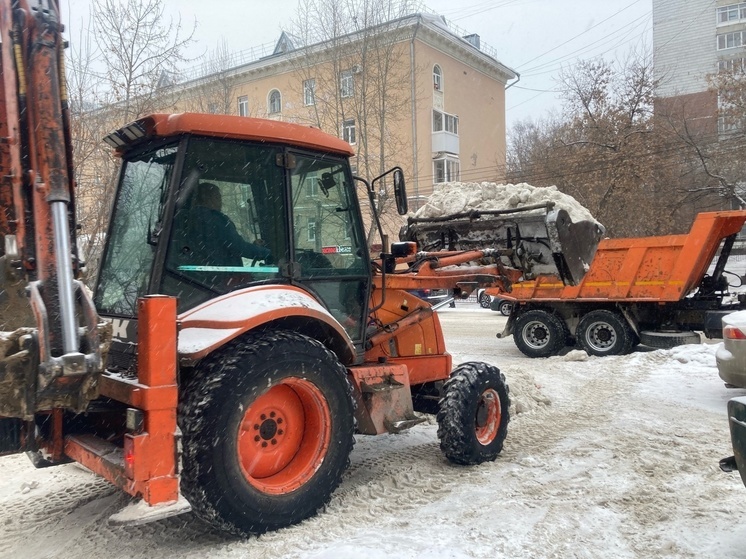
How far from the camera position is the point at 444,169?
28.6m

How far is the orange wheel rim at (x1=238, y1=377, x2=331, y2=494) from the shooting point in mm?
3691

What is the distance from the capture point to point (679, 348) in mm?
10398

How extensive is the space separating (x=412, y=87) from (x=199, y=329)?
48.7 ft

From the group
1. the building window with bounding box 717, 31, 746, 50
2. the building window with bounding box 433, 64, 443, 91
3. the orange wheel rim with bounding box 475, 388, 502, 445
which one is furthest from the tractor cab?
the building window with bounding box 717, 31, 746, 50

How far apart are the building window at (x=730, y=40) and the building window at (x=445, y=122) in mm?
31031

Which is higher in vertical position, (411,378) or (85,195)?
(85,195)

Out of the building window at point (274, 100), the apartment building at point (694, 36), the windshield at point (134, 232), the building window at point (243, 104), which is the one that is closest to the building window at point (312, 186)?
the windshield at point (134, 232)

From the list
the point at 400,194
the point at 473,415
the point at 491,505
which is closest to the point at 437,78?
the point at 400,194

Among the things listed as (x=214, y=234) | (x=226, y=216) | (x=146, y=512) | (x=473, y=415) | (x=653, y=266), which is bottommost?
(x=473, y=415)

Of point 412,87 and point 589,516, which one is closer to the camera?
point 589,516

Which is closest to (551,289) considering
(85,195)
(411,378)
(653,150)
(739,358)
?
(739,358)

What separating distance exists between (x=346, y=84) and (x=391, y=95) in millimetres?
1113

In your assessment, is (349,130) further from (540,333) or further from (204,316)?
(204,316)

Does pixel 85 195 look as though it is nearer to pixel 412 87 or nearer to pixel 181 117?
pixel 181 117
